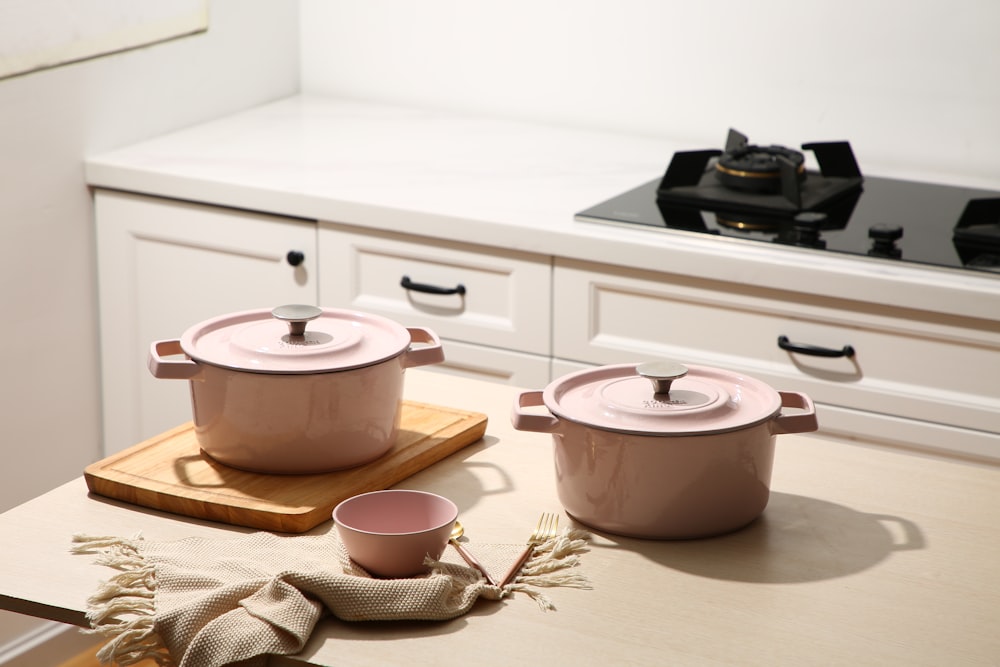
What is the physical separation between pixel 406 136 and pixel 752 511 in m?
1.74

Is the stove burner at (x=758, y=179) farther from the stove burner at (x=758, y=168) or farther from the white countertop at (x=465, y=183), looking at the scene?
the white countertop at (x=465, y=183)

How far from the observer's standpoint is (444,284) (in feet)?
7.30

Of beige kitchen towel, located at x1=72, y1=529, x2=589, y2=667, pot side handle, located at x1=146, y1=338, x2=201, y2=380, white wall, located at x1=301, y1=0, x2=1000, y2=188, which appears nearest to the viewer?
beige kitchen towel, located at x1=72, y1=529, x2=589, y2=667

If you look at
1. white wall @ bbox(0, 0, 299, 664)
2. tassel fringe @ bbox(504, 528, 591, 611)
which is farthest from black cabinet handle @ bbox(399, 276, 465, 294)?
tassel fringe @ bbox(504, 528, 591, 611)

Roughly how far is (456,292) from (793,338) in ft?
1.89

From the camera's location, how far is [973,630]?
0.95m

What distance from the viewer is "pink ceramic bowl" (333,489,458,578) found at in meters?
0.99

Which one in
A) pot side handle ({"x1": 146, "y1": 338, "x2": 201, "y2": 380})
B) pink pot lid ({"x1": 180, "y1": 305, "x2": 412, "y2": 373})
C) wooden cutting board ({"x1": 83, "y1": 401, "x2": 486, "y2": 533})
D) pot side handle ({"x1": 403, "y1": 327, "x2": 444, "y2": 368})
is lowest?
wooden cutting board ({"x1": 83, "y1": 401, "x2": 486, "y2": 533})

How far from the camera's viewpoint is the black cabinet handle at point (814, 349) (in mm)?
1941

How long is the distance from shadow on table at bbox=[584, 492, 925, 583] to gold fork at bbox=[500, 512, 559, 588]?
51 millimetres

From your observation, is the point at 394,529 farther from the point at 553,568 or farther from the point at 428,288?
the point at 428,288

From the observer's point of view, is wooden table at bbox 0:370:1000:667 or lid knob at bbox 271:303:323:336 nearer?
wooden table at bbox 0:370:1000:667

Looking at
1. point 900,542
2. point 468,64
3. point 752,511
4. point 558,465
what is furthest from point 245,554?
point 468,64

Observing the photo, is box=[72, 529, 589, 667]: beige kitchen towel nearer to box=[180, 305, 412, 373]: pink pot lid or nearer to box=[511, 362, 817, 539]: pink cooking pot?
box=[511, 362, 817, 539]: pink cooking pot
